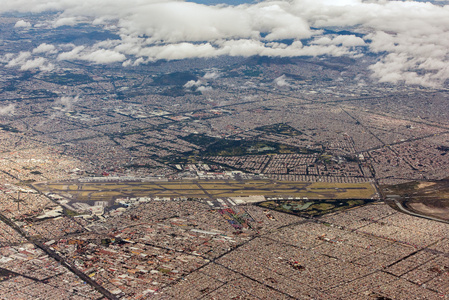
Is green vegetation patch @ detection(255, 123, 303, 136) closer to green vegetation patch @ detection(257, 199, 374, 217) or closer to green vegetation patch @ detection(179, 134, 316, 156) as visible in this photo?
green vegetation patch @ detection(179, 134, 316, 156)

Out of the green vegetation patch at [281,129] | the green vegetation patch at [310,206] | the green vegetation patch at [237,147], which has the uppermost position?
the green vegetation patch at [310,206]

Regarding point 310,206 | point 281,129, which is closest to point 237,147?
point 281,129

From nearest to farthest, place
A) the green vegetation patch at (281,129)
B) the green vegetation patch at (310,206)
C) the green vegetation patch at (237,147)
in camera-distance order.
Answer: the green vegetation patch at (310,206) < the green vegetation patch at (237,147) < the green vegetation patch at (281,129)

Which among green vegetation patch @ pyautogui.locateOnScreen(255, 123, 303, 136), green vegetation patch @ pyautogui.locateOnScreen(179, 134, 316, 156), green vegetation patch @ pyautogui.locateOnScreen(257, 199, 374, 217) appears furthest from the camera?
green vegetation patch @ pyautogui.locateOnScreen(255, 123, 303, 136)

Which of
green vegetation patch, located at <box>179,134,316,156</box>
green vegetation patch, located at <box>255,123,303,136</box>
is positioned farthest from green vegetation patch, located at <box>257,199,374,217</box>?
green vegetation patch, located at <box>255,123,303,136</box>

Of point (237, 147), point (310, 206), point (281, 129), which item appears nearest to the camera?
point (310, 206)

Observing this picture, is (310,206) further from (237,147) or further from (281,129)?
(281,129)

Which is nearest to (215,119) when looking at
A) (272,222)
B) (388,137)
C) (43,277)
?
(388,137)

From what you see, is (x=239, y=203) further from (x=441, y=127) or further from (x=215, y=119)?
(x=441, y=127)

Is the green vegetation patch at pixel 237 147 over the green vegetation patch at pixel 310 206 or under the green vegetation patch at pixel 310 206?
under

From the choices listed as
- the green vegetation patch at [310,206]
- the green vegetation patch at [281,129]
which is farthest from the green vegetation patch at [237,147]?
the green vegetation patch at [310,206]

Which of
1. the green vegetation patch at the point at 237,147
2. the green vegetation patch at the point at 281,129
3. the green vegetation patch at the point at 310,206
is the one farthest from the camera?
the green vegetation patch at the point at 281,129

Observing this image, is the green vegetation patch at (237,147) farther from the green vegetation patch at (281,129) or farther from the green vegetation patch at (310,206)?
the green vegetation patch at (310,206)
